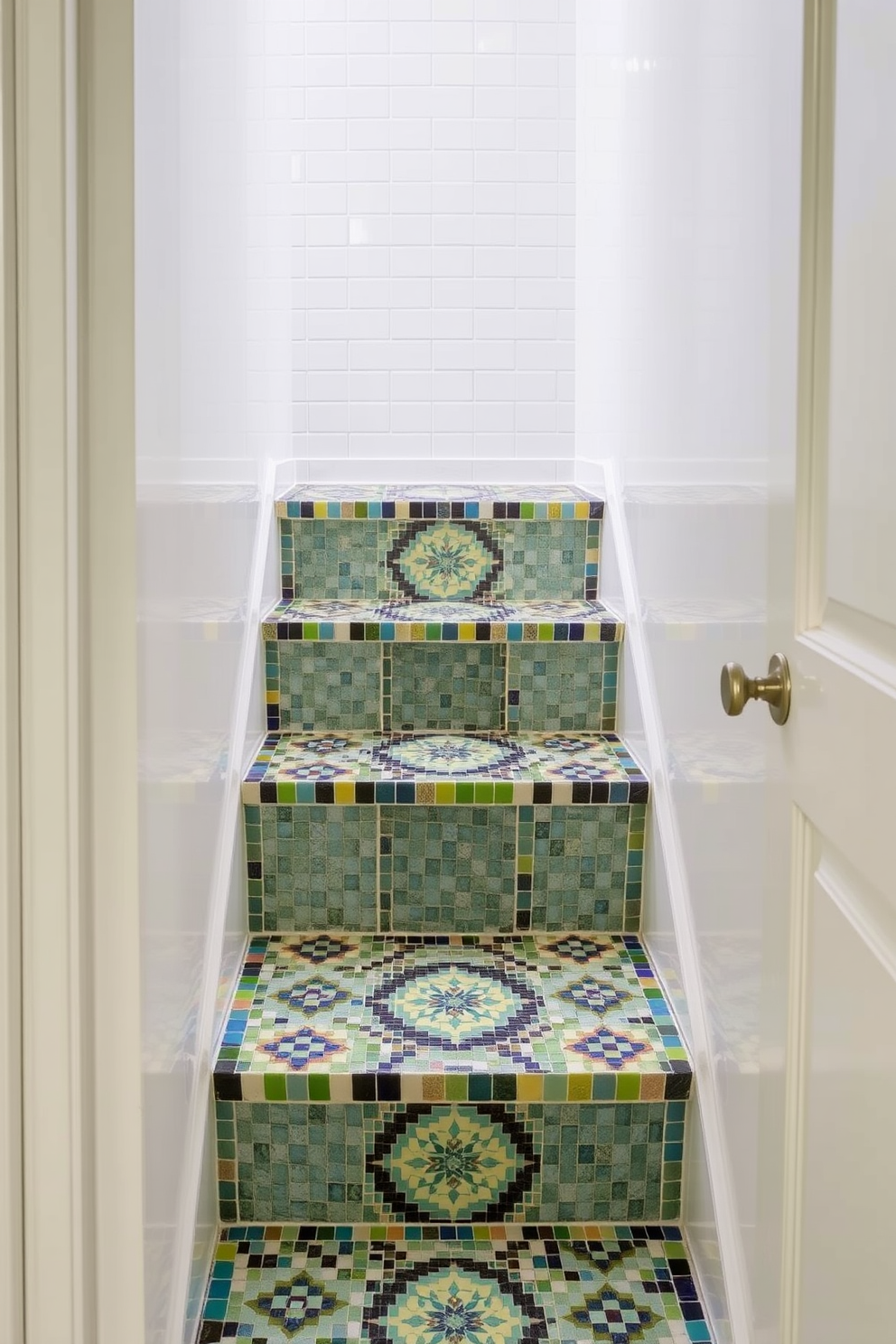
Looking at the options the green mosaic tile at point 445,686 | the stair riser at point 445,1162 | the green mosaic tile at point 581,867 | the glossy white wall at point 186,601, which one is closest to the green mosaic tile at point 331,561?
the green mosaic tile at point 445,686

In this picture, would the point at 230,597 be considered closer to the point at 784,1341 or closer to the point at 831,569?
the point at 831,569

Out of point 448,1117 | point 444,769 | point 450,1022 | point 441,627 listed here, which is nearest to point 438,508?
point 441,627

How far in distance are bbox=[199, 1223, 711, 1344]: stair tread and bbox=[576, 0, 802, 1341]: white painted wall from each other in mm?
75

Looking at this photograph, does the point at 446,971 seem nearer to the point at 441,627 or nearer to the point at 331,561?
the point at 441,627

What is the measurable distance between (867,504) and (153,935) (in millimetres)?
843

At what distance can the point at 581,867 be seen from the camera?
6.48ft

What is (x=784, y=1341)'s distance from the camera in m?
1.17

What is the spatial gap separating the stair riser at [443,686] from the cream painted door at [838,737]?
1.06 meters

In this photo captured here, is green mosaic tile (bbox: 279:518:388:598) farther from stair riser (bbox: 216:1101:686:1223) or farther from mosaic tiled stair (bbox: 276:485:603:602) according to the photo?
stair riser (bbox: 216:1101:686:1223)

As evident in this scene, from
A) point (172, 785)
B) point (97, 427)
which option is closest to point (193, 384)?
point (97, 427)

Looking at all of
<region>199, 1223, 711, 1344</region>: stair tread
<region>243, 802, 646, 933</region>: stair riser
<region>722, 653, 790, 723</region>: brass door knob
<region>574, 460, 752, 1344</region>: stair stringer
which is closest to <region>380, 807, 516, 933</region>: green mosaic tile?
<region>243, 802, 646, 933</region>: stair riser

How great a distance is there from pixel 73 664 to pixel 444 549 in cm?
143

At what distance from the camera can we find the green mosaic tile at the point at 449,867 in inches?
77.0

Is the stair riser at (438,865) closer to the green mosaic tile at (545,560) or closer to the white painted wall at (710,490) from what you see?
the white painted wall at (710,490)
